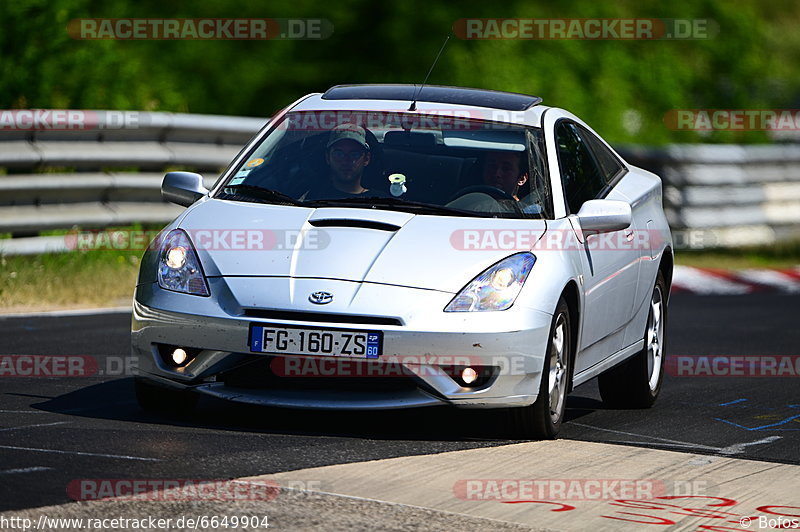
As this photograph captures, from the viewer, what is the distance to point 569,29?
32.6 meters

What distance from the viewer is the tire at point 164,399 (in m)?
7.31

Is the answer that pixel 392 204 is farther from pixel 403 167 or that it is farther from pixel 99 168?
pixel 99 168

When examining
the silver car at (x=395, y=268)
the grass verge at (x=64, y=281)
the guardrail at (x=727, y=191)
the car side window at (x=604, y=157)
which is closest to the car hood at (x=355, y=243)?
the silver car at (x=395, y=268)

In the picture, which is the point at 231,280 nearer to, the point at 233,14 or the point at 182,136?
the point at 182,136

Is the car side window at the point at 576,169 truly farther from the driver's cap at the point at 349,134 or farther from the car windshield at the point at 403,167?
the driver's cap at the point at 349,134

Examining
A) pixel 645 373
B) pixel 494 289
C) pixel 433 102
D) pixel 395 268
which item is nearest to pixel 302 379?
pixel 395 268

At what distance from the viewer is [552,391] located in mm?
7227

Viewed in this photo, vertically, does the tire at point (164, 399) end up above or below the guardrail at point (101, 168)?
below

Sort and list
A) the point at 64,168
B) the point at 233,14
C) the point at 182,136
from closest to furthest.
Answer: the point at 64,168 < the point at 182,136 < the point at 233,14

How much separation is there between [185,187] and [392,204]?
1.08 m

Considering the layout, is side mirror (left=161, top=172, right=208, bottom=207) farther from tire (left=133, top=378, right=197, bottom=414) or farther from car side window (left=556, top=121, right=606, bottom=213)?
car side window (left=556, top=121, right=606, bottom=213)

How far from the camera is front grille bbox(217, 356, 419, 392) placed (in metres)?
6.84

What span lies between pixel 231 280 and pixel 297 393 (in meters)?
0.56

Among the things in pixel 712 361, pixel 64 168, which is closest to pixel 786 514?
pixel 712 361
